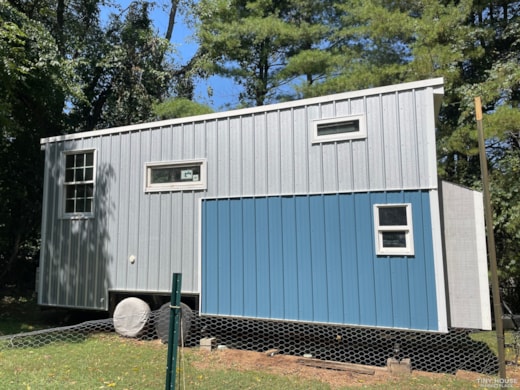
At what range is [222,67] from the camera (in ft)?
41.4

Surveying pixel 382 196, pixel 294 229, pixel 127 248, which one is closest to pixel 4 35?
pixel 127 248

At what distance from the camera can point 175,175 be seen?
250 inches

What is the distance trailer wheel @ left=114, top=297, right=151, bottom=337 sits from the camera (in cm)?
620

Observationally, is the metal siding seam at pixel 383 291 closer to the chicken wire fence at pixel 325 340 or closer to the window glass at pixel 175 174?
the chicken wire fence at pixel 325 340

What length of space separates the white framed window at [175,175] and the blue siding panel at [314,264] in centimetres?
43

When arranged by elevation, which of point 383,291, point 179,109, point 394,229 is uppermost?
point 179,109

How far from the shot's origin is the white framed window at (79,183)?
6.95 metres

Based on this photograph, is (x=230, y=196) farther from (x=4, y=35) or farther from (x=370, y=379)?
(x=4, y=35)

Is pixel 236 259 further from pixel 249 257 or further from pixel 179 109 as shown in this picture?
pixel 179 109

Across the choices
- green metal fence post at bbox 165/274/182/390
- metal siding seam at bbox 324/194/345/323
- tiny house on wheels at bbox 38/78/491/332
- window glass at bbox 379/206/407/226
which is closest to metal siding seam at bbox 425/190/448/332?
tiny house on wheels at bbox 38/78/491/332

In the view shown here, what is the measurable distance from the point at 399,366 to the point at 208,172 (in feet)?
11.7

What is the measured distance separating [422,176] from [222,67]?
9.11m

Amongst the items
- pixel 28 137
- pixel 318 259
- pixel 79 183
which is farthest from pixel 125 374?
pixel 28 137

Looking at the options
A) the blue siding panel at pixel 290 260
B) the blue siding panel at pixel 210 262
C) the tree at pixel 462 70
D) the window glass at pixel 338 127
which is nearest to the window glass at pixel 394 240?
the blue siding panel at pixel 290 260
